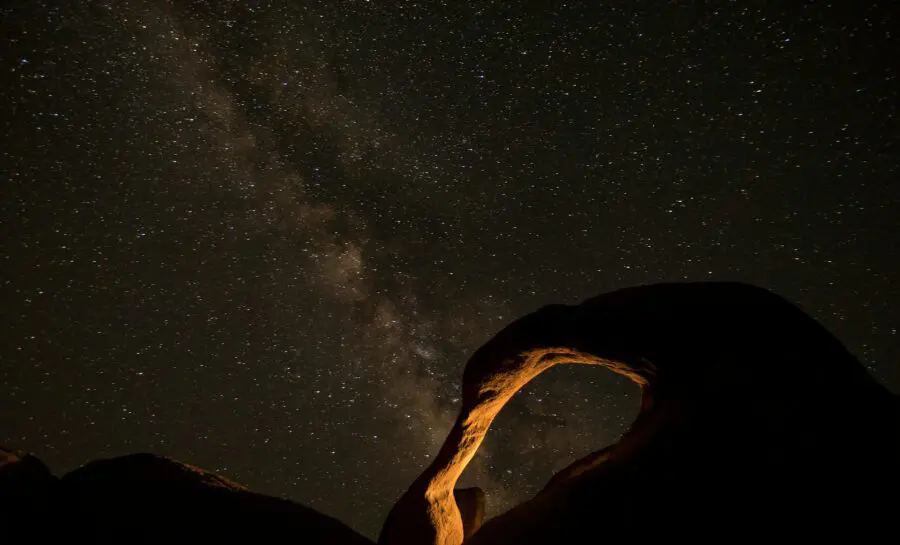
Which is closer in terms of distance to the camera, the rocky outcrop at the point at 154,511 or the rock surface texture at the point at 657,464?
the rock surface texture at the point at 657,464

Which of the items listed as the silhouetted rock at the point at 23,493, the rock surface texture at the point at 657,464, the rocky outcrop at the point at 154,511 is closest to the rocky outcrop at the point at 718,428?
the rock surface texture at the point at 657,464

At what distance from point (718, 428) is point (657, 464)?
462 mm

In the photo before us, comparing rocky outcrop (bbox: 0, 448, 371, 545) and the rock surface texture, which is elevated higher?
the rock surface texture

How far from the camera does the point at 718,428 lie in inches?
111

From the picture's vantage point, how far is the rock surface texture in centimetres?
252

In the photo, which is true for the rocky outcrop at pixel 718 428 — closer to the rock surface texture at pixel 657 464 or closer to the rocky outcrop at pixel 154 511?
the rock surface texture at pixel 657 464

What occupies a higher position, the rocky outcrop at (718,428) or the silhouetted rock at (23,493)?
the rocky outcrop at (718,428)

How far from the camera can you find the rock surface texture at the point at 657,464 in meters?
2.52

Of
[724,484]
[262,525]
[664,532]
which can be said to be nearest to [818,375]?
[724,484]

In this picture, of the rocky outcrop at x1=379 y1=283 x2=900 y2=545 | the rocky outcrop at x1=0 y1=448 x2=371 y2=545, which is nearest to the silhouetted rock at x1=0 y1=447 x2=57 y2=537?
the rocky outcrop at x1=0 y1=448 x2=371 y2=545

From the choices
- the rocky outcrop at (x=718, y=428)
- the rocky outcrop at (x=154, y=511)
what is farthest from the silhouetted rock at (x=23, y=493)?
the rocky outcrop at (x=718, y=428)

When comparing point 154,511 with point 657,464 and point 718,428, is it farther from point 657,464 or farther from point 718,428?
point 718,428

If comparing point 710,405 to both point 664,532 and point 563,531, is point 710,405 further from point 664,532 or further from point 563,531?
point 563,531

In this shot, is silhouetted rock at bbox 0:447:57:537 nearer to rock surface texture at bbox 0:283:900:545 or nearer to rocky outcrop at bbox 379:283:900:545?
rock surface texture at bbox 0:283:900:545
